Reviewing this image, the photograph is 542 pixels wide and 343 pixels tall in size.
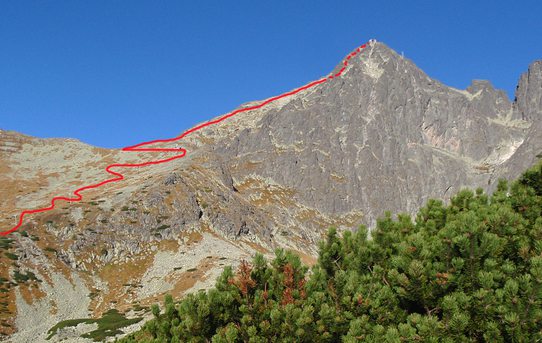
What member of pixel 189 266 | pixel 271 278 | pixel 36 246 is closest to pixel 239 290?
pixel 271 278

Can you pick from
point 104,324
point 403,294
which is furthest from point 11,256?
point 403,294

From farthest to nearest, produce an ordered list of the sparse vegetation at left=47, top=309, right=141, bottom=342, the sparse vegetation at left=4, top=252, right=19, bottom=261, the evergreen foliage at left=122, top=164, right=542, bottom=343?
the sparse vegetation at left=4, top=252, right=19, bottom=261
the sparse vegetation at left=47, top=309, right=141, bottom=342
the evergreen foliage at left=122, top=164, right=542, bottom=343

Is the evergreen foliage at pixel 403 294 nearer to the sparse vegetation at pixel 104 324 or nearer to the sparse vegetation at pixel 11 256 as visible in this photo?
the sparse vegetation at pixel 104 324

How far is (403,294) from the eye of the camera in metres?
14.2

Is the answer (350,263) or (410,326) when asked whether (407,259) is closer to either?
(410,326)

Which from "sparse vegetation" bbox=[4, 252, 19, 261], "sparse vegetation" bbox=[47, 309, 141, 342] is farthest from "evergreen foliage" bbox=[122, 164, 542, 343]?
"sparse vegetation" bbox=[4, 252, 19, 261]

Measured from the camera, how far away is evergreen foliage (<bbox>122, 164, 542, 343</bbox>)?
12.1m

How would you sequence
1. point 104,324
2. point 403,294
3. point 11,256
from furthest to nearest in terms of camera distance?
point 11,256, point 104,324, point 403,294

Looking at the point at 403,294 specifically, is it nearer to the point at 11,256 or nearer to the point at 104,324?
the point at 104,324

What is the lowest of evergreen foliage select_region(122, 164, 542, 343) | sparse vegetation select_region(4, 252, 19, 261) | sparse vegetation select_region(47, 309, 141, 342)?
sparse vegetation select_region(47, 309, 141, 342)

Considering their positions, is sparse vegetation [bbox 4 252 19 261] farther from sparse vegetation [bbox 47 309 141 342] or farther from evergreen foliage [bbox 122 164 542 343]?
evergreen foliage [bbox 122 164 542 343]

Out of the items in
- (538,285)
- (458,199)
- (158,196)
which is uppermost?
(158,196)

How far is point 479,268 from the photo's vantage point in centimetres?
1295

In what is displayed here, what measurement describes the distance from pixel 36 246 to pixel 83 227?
665 inches
